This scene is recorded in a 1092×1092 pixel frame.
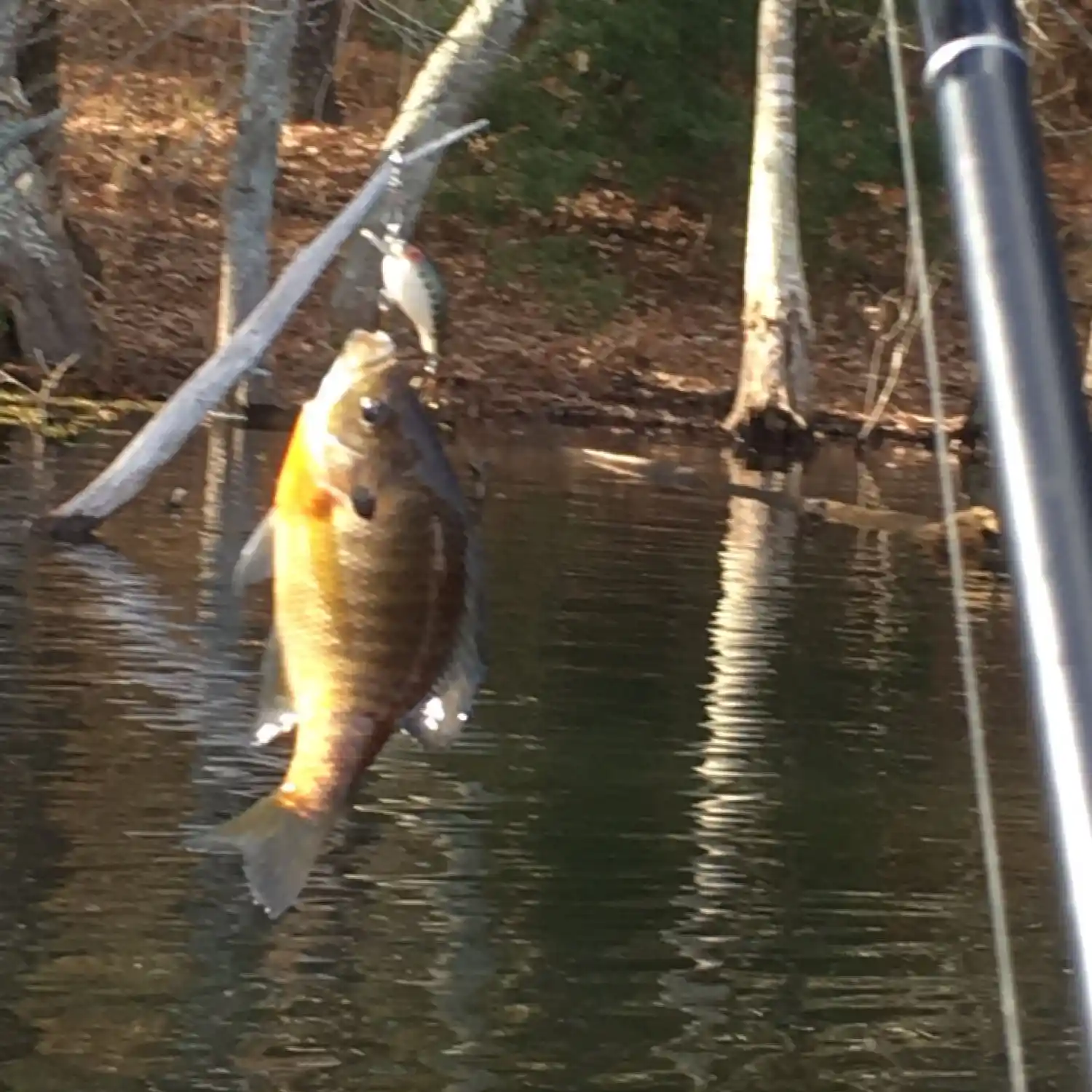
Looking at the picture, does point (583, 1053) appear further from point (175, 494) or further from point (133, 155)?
point (133, 155)

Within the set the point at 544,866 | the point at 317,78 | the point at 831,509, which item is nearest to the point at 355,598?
the point at 544,866

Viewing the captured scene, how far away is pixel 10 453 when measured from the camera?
1400 cm

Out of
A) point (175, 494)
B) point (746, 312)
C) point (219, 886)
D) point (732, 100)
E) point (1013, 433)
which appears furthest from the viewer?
point (732, 100)

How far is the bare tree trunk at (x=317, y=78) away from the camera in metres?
26.0

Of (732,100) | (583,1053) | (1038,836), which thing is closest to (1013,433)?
(583,1053)

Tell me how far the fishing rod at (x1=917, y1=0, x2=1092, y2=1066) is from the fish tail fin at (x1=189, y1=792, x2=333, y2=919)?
131 centimetres

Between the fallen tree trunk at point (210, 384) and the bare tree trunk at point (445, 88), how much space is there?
22.2ft

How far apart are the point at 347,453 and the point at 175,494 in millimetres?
10419

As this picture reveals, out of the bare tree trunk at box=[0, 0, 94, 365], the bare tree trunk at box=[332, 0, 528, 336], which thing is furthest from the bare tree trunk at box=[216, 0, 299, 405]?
the bare tree trunk at box=[0, 0, 94, 365]

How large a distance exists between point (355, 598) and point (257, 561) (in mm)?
242

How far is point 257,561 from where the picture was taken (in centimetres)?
304

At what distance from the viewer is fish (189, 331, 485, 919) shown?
8.99ft

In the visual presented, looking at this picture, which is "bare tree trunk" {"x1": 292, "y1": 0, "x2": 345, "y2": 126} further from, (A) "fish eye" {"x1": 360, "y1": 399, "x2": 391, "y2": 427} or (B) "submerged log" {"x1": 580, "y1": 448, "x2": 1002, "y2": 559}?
(A) "fish eye" {"x1": 360, "y1": 399, "x2": 391, "y2": 427}

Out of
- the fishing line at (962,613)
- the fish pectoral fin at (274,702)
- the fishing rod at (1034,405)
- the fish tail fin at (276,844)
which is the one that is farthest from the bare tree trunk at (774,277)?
the fishing rod at (1034,405)
